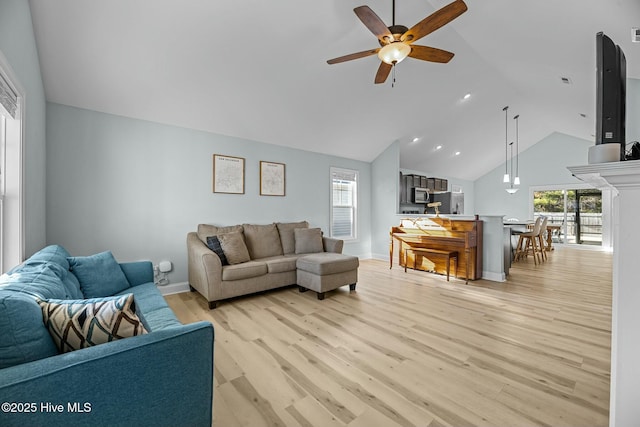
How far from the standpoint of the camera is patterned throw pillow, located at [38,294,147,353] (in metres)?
1.05

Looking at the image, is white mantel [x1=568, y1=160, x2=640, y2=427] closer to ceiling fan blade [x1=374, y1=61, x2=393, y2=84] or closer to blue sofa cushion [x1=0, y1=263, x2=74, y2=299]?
ceiling fan blade [x1=374, y1=61, x2=393, y2=84]

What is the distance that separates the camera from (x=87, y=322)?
1.07 meters

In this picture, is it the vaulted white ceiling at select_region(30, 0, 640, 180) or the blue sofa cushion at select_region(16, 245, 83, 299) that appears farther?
the vaulted white ceiling at select_region(30, 0, 640, 180)

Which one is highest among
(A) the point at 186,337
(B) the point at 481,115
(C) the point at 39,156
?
(B) the point at 481,115

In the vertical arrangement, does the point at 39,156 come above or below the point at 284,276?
above

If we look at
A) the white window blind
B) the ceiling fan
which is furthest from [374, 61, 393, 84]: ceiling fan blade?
the white window blind

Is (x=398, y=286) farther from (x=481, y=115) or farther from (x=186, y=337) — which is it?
(x=481, y=115)

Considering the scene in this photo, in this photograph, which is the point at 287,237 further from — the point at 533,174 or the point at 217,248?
the point at 533,174

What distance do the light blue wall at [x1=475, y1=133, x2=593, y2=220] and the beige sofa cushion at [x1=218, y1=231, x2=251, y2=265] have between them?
943 cm

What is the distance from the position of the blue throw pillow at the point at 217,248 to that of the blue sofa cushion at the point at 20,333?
2601 millimetres

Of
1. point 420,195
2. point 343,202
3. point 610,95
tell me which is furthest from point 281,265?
point 420,195

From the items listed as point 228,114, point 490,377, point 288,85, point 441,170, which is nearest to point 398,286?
point 490,377

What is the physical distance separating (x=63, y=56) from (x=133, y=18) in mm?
882

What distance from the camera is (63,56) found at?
276cm
